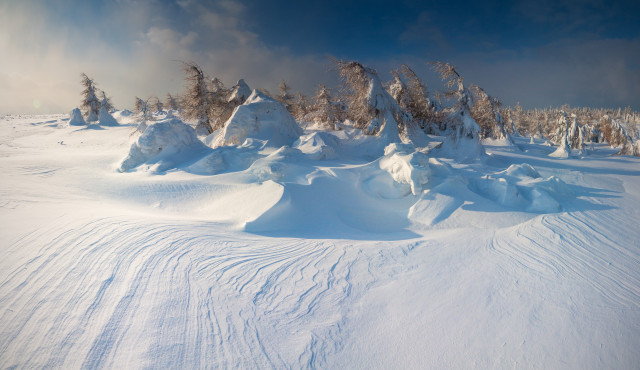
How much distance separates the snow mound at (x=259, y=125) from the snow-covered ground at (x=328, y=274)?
14.4 ft

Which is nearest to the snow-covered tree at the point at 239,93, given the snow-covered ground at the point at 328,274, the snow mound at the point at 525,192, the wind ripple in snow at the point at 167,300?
the snow-covered ground at the point at 328,274

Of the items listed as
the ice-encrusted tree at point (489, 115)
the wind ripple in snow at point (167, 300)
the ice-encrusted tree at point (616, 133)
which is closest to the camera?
the wind ripple in snow at point (167, 300)

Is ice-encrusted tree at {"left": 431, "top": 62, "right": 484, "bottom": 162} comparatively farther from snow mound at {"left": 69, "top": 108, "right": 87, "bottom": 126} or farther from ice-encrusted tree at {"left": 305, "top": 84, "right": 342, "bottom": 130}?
snow mound at {"left": 69, "top": 108, "right": 87, "bottom": 126}

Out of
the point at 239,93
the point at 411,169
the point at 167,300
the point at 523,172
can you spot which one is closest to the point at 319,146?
the point at 411,169

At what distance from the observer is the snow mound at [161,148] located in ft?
22.5

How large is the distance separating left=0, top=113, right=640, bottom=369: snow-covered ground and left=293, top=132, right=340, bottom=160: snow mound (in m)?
2.31

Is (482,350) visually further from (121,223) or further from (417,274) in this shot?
(121,223)

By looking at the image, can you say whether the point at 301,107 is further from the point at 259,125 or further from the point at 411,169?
the point at 411,169

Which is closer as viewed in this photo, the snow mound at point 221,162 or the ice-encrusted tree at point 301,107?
the snow mound at point 221,162

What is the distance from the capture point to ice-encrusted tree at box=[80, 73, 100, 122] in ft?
66.5

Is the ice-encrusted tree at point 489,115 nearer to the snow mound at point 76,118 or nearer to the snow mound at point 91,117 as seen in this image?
the snow mound at point 91,117

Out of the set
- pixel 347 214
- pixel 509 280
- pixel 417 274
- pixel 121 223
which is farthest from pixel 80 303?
pixel 509 280

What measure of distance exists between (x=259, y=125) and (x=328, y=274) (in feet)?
25.0

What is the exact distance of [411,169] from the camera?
4.43 m
